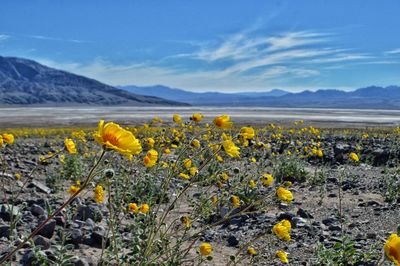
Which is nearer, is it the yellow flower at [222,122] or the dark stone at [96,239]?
the yellow flower at [222,122]

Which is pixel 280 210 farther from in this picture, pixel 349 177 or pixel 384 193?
pixel 349 177

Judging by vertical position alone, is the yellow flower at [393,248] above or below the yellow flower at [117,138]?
below

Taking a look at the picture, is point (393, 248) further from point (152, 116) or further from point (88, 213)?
point (152, 116)

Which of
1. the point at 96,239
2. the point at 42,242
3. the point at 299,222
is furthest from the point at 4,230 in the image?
the point at 299,222

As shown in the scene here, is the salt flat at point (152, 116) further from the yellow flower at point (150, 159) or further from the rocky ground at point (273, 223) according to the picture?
the yellow flower at point (150, 159)

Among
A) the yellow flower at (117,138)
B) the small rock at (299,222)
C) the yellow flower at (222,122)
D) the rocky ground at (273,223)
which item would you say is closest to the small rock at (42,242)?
the rocky ground at (273,223)

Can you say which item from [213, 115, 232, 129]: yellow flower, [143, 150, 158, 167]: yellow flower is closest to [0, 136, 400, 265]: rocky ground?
[143, 150, 158, 167]: yellow flower

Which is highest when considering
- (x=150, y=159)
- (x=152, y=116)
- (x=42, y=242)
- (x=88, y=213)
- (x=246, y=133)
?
(x=246, y=133)

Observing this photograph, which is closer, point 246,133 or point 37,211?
point 246,133

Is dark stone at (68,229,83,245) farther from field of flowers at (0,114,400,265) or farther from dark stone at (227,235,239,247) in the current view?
dark stone at (227,235,239,247)

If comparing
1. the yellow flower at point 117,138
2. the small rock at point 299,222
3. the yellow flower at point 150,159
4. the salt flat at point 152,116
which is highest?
the yellow flower at point 117,138

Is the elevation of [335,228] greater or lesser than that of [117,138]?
lesser

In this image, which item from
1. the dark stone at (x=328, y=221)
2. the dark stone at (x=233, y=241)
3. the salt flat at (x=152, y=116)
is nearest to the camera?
the dark stone at (x=233, y=241)

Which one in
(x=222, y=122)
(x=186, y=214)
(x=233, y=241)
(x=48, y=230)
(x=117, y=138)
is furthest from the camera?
(x=186, y=214)
